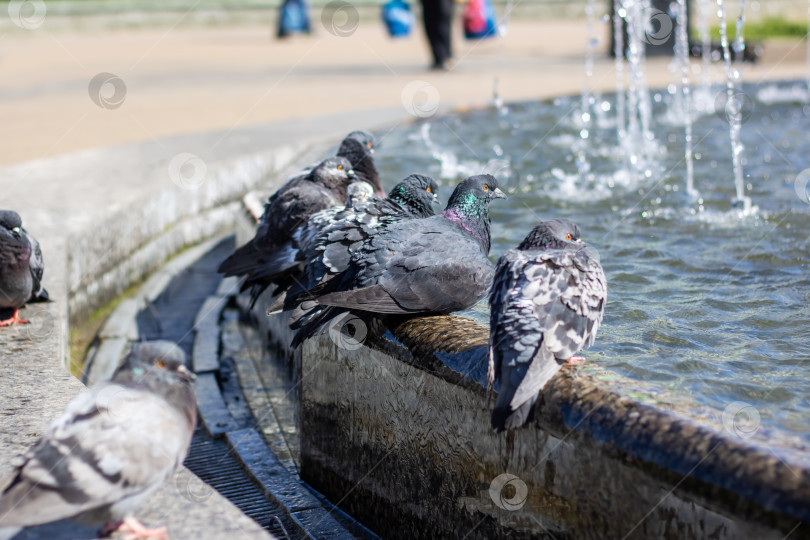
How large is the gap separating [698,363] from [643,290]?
101cm

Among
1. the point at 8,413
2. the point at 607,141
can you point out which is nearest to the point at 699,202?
the point at 607,141

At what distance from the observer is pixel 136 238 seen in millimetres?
6492

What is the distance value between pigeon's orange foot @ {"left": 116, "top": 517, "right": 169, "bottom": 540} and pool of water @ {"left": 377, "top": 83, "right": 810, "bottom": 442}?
1.38m

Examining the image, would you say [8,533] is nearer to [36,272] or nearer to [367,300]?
[367,300]

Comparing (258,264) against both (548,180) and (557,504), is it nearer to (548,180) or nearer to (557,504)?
(557,504)

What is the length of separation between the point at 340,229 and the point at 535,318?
3.89ft

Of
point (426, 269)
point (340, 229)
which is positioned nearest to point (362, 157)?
point (340, 229)

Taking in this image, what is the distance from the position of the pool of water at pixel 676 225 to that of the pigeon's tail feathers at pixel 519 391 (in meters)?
0.33

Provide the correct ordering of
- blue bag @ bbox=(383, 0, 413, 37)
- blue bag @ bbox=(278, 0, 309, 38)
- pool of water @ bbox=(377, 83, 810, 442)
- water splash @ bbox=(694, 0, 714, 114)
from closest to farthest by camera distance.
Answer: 1. pool of water @ bbox=(377, 83, 810, 442)
2. water splash @ bbox=(694, 0, 714, 114)
3. blue bag @ bbox=(383, 0, 413, 37)
4. blue bag @ bbox=(278, 0, 309, 38)

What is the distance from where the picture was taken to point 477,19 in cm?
1714

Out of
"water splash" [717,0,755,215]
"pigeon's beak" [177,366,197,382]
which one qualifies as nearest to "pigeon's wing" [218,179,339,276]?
"pigeon's beak" [177,366,197,382]

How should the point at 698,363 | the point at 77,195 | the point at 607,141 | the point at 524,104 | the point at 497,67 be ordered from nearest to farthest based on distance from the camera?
the point at 698,363 < the point at 77,195 < the point at 607,141 < the point at 524,104 < the point at 497,67

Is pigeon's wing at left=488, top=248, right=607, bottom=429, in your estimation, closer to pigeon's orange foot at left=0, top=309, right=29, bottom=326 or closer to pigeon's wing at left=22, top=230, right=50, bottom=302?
pigeon's orange foot at left=0, top=309, right=29, bottom=326

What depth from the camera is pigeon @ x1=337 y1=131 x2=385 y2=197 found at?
4977mm
